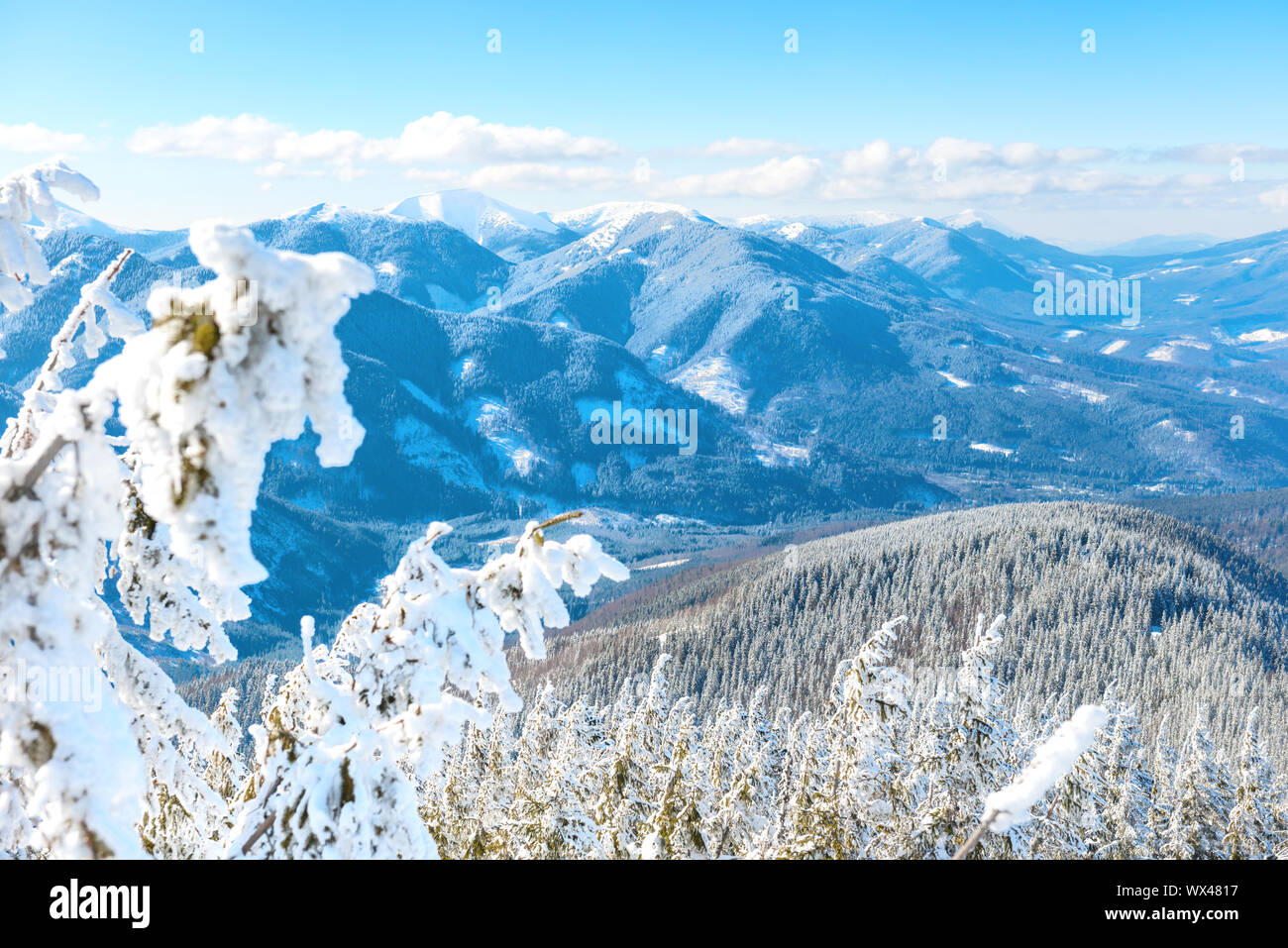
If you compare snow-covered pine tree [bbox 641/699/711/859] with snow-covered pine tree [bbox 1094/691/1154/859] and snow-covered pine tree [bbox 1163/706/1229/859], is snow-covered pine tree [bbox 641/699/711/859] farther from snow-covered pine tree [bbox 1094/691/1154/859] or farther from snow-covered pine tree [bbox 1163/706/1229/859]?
snow-covered pine tree [bbox 1163/706/1229/859]

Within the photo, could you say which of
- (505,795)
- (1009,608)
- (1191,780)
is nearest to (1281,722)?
(1009,608)

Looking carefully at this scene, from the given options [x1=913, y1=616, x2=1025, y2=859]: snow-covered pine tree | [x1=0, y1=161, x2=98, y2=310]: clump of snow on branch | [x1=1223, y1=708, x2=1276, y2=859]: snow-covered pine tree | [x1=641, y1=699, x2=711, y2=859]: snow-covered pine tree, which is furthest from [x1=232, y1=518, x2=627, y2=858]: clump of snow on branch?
[x1=1223, y1=708, x2=1276, y2=859]: snow-covered pine tree

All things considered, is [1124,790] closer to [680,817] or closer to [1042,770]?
[680,817]

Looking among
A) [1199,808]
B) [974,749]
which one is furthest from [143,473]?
[1199,808]
